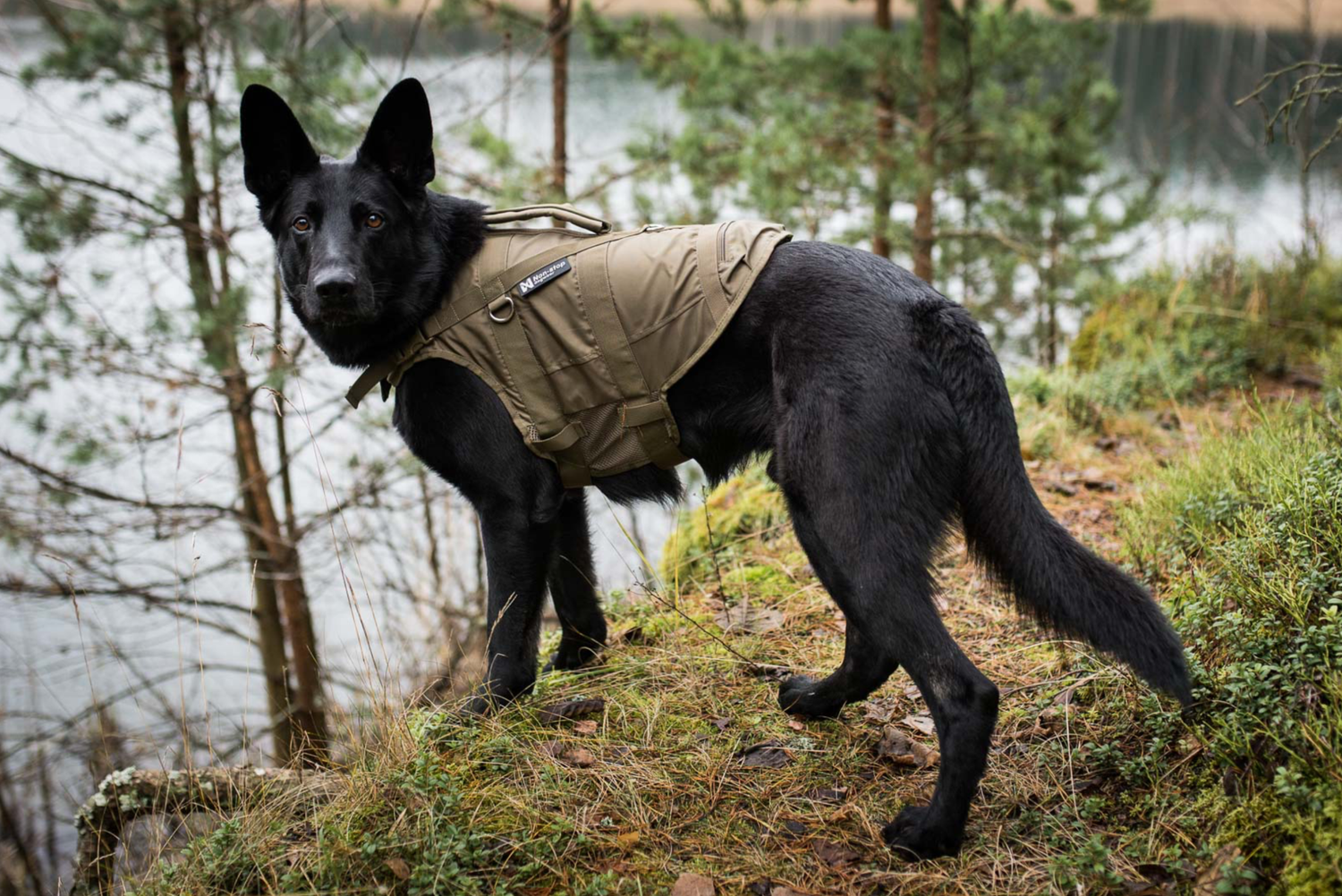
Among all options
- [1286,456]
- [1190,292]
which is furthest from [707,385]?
[1190,292]

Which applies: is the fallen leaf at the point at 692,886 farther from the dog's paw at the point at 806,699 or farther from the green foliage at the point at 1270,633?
the green foliage at the point at 1270,633

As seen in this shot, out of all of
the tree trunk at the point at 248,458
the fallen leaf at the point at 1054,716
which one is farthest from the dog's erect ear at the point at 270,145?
the tree trunk at the point at 248,458

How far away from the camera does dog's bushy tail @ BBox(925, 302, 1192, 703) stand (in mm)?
2104

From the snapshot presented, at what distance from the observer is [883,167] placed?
24.9ft

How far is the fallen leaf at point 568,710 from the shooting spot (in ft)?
9.39

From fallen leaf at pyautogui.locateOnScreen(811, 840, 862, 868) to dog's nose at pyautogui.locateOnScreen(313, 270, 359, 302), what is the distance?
202 centimetres

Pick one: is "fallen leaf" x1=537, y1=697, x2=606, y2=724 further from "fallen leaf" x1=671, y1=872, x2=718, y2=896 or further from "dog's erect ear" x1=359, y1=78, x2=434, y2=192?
"dog's erect ear" x1=359, y1=78, x2=434, y2=192

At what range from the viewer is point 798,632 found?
3.43 meters

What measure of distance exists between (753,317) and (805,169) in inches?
210

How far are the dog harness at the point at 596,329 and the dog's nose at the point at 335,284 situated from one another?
0.87ft

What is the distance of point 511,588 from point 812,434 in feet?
3.69

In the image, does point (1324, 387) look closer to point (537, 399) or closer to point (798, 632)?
point (798, 632)

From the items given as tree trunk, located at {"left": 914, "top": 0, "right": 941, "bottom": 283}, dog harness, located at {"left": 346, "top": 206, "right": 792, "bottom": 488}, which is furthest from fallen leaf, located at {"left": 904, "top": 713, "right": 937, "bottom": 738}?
tree trunk, located at {"left": 914, "top": 0, "right": 941, "bottom": 283}

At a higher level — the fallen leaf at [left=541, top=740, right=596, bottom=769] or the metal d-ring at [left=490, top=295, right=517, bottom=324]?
the metal d-ring at [left=490, top=295, right=517, bottom=324]
